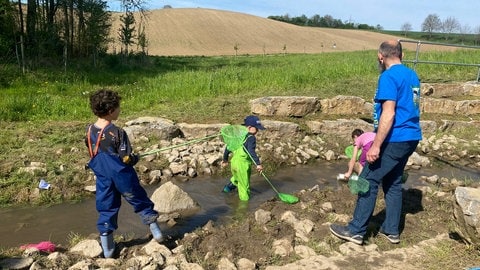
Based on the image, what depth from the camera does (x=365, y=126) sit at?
9.36 metres

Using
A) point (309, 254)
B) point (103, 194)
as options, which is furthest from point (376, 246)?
point (103, 194)

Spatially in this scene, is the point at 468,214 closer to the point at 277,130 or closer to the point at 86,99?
the point at 277,130

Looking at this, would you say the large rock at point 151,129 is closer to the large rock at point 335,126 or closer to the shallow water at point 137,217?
the shallow water at point 137,217

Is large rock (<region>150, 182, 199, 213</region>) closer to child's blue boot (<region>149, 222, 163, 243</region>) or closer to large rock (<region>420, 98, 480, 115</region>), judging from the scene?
child's blue boot (<region>149, 222, 163, 243</region>)

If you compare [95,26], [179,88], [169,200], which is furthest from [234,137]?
[95,26]

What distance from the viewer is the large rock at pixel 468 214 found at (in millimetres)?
3908

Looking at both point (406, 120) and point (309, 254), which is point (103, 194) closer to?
point (309, 254)

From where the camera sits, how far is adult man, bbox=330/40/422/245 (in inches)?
151

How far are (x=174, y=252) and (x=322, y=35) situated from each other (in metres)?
58.5

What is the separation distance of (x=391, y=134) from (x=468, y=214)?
1.00m

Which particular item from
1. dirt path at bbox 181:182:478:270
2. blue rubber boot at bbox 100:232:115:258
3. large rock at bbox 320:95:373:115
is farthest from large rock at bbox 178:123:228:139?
blue rubber boot at bbox 100:232:115:258

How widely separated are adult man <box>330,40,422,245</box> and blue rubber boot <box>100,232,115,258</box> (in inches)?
85.3

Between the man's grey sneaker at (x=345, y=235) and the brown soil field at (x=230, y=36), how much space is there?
33.8 metres

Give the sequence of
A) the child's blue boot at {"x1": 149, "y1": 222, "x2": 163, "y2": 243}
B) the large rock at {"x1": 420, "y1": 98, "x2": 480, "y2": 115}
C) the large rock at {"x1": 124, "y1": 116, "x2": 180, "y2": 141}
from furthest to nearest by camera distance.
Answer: the large rock at {"x1": 420, "y1": 98, "x2": 480, "y2": 115} < the large rock at {"x1": 124, "y1": 116, "x2": 180, "y2": 141} < the child's blue boot at {"x1": 149, "y1": 222, "x2": 163, "y2": 243}
